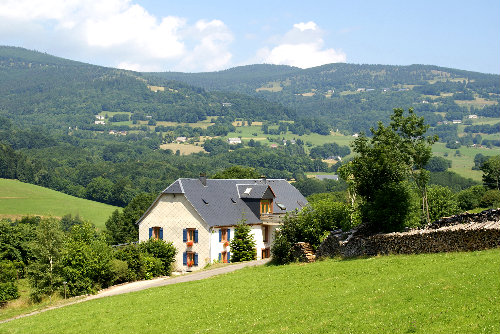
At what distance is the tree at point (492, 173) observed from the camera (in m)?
87.4

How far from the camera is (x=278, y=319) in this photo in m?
22.4

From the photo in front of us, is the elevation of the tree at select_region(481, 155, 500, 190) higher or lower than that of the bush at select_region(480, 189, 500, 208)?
higher

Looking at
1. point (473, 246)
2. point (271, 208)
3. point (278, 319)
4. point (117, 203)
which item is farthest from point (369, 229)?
point (117, 203)

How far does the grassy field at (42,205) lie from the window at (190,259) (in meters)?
83.1

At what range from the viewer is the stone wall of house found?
91.7 feet

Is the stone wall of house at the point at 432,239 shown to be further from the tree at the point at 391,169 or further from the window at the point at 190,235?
the window at the point at 190,235

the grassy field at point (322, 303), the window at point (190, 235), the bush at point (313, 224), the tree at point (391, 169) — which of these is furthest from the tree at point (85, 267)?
the tree at point (391, 169)

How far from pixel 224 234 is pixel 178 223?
192 inches

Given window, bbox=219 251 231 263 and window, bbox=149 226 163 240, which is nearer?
window, bbox=219 251 231 263

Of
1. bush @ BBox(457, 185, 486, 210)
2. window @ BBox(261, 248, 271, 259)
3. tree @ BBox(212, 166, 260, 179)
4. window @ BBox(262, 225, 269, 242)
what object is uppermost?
tree @ BBox(212, 166, 260, 179)

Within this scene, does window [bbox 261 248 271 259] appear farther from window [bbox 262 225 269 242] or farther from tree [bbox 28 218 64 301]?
tree [bbox 28 218 64 301]

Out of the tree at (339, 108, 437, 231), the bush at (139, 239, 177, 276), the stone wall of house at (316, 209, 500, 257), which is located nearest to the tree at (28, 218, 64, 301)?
the bush at (139, 239, 177, 276)

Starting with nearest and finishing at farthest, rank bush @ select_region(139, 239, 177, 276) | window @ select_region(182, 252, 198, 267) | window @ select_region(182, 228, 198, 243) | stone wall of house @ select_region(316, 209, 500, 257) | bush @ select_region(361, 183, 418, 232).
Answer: stone wall of house @ select_region(316, 209, 500, 257)
bush @ select_region(361, 183, 418, 232)
bush @ select_region(139, 239, 177, 276)
window @ select_region(182, 252, 198, 267)
window @ select_region(182, 228, 198, 243)

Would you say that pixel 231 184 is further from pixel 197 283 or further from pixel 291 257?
pixel 197 283
